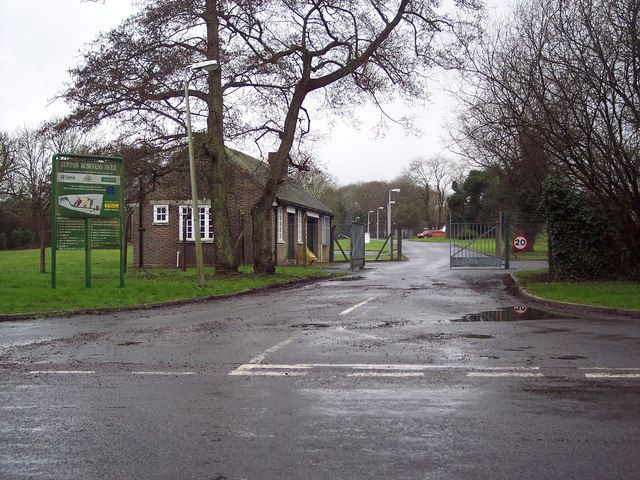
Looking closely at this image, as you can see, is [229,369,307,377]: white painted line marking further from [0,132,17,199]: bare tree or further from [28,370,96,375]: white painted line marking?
[0,132,17,199]: bare tree

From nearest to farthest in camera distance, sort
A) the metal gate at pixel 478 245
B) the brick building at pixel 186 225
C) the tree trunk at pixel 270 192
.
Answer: the tree trunk at pixel 270 192
the metal gate at pixel 478 245
the brick building at pixel 186 225

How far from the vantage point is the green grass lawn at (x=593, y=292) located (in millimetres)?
12711

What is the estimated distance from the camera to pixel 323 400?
17.9 feet

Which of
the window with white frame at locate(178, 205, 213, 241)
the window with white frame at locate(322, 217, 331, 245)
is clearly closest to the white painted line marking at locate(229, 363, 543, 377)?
the window with white frame at locate(178, 205, 213, 241)

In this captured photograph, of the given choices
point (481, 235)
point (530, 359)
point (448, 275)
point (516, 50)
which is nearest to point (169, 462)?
point (530, 359)

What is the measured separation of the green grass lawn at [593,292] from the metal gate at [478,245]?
8154mm

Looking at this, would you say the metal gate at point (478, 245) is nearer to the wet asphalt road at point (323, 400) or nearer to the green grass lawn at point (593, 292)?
the green grass lawn at point (593, 292)

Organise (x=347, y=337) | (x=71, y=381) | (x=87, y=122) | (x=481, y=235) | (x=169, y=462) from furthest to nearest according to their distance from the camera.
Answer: (x=481, y=235)
(x=87, y=122)
(x=347, y=337)
(x=71, y=381)
(x=169, y=462)

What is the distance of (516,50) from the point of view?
17.2m

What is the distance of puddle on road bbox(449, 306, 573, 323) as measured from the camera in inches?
438

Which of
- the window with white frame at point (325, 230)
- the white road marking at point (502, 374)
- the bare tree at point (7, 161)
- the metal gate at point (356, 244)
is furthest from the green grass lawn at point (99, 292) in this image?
the bare tree at point (7, 161)

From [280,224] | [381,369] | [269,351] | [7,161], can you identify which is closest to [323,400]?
[381,369]

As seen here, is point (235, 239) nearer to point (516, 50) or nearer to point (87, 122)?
point (87, 122)

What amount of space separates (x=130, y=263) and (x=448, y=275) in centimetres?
1883
